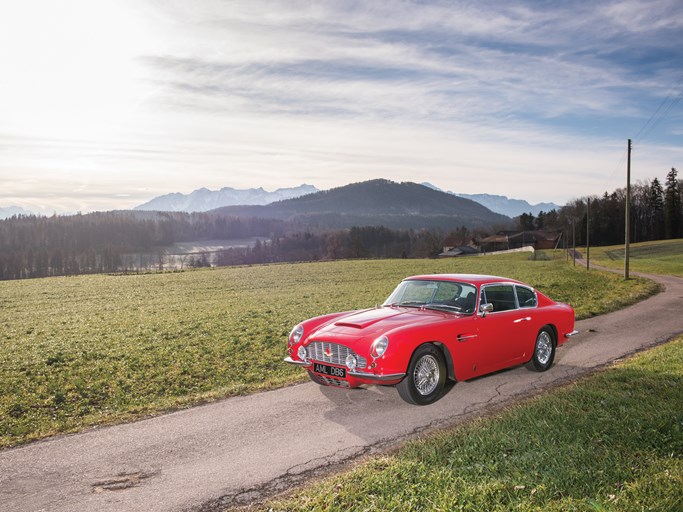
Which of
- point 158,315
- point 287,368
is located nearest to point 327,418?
Result: point 287,368

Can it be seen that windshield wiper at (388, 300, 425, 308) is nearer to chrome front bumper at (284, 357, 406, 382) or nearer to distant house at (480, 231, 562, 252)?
chrome front bumper at (284, 357, 406, 382)

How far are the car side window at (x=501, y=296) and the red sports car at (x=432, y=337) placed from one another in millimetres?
17

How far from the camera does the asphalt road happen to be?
16.2ft

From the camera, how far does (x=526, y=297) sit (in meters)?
9.40

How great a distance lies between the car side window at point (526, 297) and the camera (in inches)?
363

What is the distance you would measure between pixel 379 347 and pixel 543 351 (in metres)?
4.31

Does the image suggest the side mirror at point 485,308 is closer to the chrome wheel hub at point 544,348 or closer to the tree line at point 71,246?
the chrome wheel hub at point 544,348

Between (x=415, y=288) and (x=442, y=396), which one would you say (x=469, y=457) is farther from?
(x=415, y=288)

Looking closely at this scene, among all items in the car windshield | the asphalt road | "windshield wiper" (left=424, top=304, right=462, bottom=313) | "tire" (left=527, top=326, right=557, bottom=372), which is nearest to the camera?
the asphalt road

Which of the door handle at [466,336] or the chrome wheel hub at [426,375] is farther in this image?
the door handle at [466,336]

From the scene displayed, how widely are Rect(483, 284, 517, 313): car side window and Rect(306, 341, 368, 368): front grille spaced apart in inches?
109

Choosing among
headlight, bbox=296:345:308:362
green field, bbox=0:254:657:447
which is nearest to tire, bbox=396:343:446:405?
headlight, bbox=296:345:308:362

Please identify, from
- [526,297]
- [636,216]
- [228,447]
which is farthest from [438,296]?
[636,216]

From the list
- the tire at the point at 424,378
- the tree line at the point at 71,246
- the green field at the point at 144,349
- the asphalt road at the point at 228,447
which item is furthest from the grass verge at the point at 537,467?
the tree line at the point at 71,246
